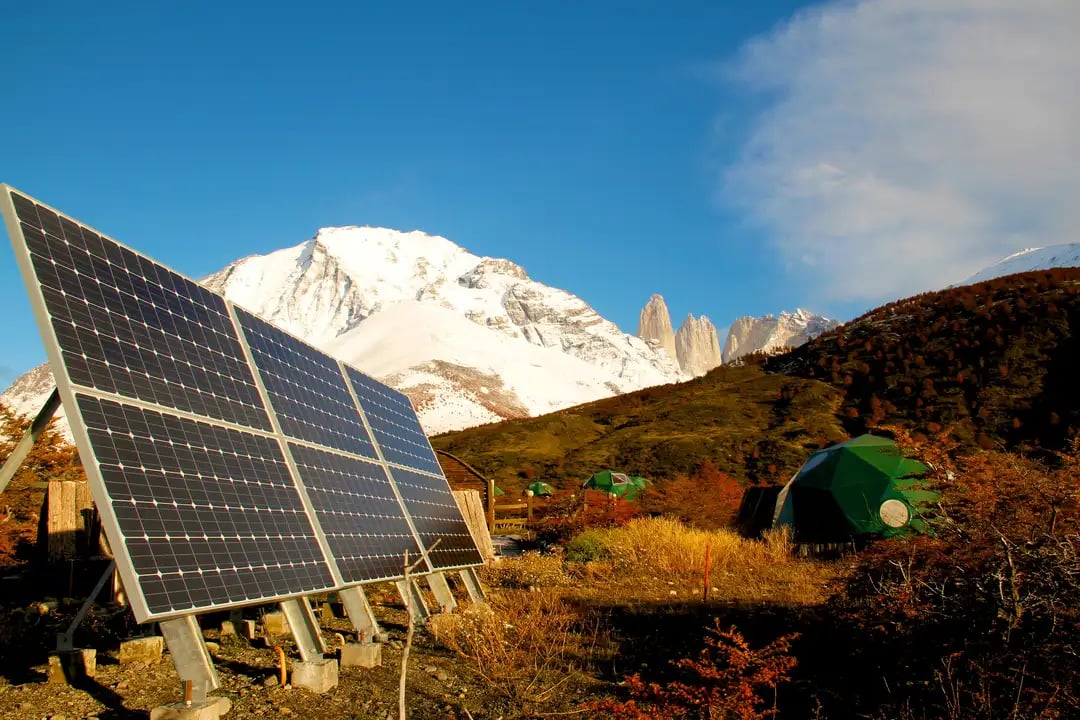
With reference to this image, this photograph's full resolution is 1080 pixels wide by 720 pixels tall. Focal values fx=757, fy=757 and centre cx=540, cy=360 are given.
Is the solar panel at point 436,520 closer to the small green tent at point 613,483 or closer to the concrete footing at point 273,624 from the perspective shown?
the concrete footing at point 273,624

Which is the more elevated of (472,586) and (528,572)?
(472,586)

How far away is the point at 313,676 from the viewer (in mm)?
8320

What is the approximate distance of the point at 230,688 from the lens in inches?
329

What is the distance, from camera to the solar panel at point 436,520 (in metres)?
13.0

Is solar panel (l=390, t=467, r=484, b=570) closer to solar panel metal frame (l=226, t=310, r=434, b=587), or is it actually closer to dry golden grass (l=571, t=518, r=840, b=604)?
solar panel metal frame (l=226, t=310, r=434, b=587)

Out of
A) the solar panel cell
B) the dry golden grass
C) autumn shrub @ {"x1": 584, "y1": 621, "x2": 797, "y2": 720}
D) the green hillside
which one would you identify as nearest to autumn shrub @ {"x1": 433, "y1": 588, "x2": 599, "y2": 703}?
autumn shrub @ {"x1": 584, "y1": 621, "x2": 797, "y2": 720}

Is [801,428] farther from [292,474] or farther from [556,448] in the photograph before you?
[292,474]

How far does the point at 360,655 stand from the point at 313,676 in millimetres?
1233

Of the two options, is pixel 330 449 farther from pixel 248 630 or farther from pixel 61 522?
pixel 61 522

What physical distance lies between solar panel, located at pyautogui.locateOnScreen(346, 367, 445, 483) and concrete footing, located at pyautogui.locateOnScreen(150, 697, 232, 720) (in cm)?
717

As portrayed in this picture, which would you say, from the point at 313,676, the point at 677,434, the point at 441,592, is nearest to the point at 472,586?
the point at 441,592

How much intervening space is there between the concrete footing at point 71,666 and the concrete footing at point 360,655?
2.81m

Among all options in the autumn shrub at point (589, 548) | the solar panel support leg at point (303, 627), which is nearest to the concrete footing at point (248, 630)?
the solar panel support leg at point (303, 627)

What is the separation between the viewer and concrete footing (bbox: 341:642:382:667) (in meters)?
9.48
